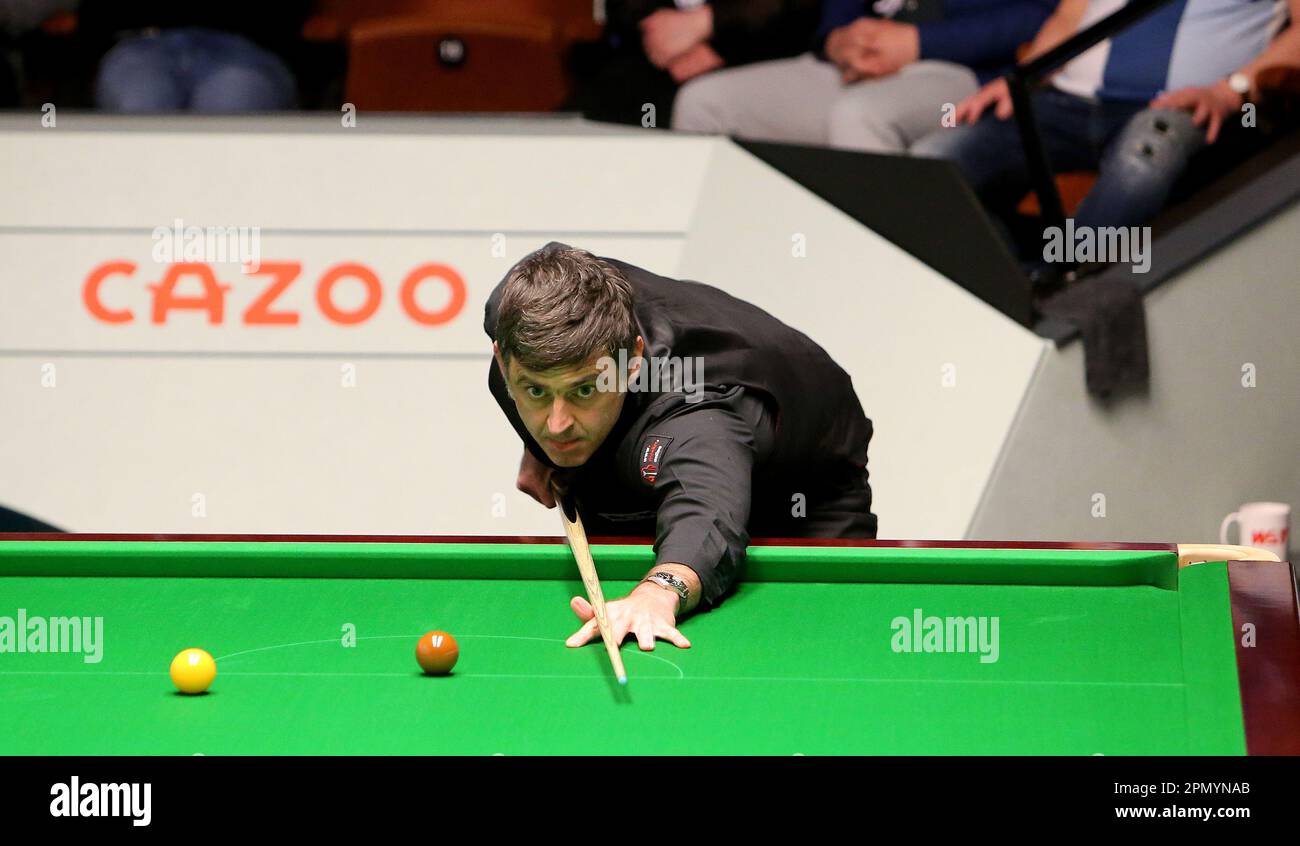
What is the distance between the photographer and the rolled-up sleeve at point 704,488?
6.85 feet

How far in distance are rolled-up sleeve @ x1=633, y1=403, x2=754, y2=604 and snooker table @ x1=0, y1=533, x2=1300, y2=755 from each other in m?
0.08

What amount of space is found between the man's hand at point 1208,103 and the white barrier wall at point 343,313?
0.87 metres

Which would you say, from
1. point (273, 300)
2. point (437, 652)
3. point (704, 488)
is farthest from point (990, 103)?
point (437, 652)

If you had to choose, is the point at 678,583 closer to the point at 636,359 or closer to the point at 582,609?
the point at 582,609

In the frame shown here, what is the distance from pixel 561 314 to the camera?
6.88 feet

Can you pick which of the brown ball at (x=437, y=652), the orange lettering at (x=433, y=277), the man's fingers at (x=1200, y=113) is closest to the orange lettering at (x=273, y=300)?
the orange lettering at (x=433, y=277)

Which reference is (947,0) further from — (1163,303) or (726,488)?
(726,488)

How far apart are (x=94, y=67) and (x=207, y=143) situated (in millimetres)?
1113

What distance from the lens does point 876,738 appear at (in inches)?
64.8

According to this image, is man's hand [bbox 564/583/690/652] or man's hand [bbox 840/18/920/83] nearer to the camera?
man's hand [bbox 564/583/690/652]

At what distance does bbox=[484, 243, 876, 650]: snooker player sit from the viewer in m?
2.09

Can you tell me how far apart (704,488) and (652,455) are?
0.14 meters

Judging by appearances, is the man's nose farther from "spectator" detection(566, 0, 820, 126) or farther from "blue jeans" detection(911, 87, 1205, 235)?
"spectator" detection(566, 0, 820, 126)

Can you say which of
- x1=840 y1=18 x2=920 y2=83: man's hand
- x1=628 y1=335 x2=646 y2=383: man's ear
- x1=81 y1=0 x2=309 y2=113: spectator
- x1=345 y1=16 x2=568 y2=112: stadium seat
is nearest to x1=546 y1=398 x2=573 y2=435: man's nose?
x1=628 y1=335 x2=646 y2=383: man's ear
